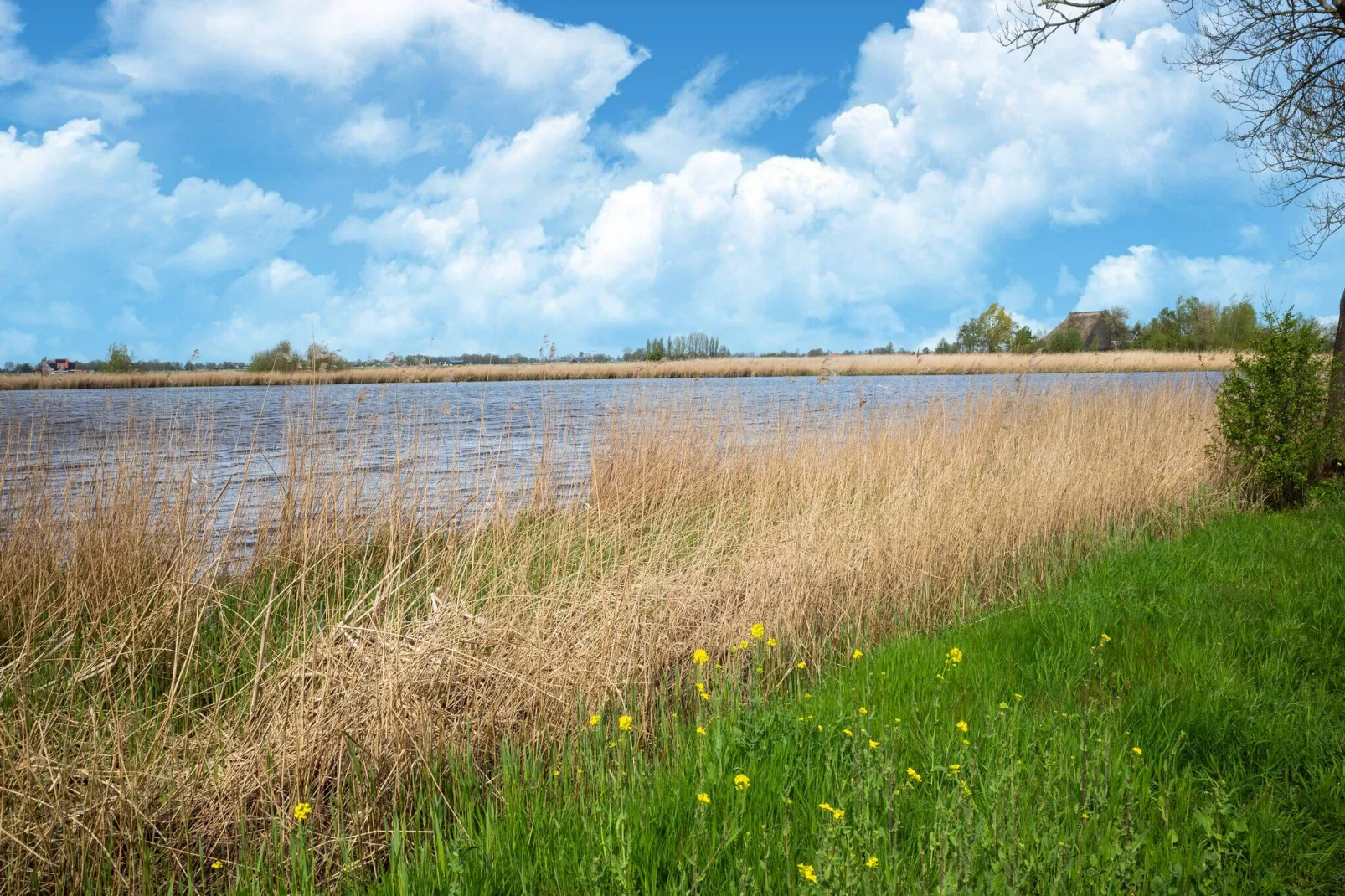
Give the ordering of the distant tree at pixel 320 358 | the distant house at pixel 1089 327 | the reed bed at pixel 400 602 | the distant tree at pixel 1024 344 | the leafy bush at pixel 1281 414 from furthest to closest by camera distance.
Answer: the distant house at pixel 1089 327 < the distant tree at pixel 1024 344 < the leafy bush at pixel 1281 414 < the distant tree at pixel 320 358 < the reed bed at pixel 400 602

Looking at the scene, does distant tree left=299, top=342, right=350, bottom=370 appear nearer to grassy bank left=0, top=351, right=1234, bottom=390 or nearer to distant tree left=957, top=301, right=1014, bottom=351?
grassy bank left=0, top=351, right=1234, bottom=390

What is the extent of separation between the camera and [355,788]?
2.55m

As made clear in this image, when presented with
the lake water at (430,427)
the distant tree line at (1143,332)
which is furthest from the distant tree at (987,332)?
the lake water at (430,427)

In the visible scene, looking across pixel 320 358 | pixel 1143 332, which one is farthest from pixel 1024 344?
pixel 320 358

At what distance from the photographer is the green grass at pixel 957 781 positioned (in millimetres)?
1863

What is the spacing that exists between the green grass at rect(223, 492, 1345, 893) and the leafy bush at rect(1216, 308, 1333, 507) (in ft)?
13.6

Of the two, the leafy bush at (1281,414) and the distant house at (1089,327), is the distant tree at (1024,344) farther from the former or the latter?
the leafy bush at (1281,414)

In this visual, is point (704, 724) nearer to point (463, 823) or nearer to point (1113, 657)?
point (463, 823)

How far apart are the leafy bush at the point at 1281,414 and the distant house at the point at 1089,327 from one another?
152ft

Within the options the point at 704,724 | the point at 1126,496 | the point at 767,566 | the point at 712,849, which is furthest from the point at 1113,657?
the point at 1126,496

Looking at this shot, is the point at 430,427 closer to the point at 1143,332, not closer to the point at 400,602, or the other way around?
the point at 400,602

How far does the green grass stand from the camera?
1.86 metres

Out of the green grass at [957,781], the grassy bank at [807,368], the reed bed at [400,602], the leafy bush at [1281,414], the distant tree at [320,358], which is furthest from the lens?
the grassy bank at [807,368]

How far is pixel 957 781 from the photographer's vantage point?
2.03 m
